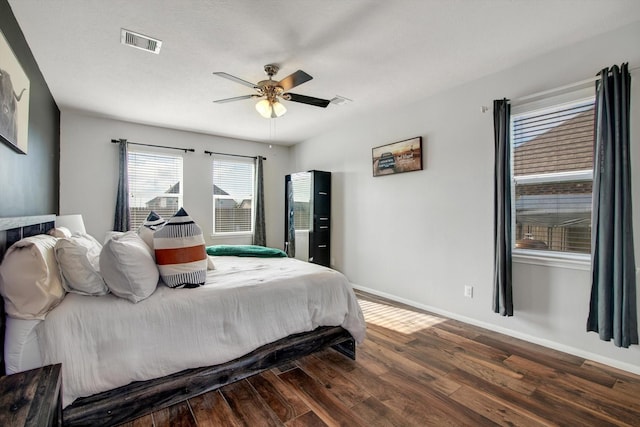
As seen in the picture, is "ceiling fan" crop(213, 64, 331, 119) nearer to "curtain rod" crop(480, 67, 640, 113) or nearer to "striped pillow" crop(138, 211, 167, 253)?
"striped pillow" crop(138, 211, 167, 253)

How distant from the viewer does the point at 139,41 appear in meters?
2.33

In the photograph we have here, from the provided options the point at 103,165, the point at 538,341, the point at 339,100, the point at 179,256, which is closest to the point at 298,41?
the point at 339,100

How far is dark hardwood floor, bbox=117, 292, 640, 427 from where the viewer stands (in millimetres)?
1684

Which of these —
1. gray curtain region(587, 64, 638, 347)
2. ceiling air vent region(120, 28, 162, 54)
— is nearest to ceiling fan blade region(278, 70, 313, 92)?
ceiling air vent region(120, 28, 162, 54)

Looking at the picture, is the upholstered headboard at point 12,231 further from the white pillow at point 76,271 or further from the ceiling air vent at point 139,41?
the ceiling air vent at point 139,41

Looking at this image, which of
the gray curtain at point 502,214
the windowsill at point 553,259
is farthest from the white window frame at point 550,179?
the gray curtain at point 502,214

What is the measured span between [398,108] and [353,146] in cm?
93

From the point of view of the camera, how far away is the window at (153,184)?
4449 millimetres

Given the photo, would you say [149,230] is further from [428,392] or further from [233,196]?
[233,196]

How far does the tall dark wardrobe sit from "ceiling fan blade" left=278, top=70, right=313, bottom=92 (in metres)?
2.26

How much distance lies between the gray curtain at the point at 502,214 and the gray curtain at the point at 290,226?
3209 millimetres

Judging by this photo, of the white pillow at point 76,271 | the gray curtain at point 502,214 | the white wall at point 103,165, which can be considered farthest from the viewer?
the white wall at point 103,165

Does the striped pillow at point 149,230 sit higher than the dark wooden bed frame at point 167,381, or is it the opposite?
the striped pillow at point 149,230

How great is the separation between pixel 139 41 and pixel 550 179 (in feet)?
11.9
